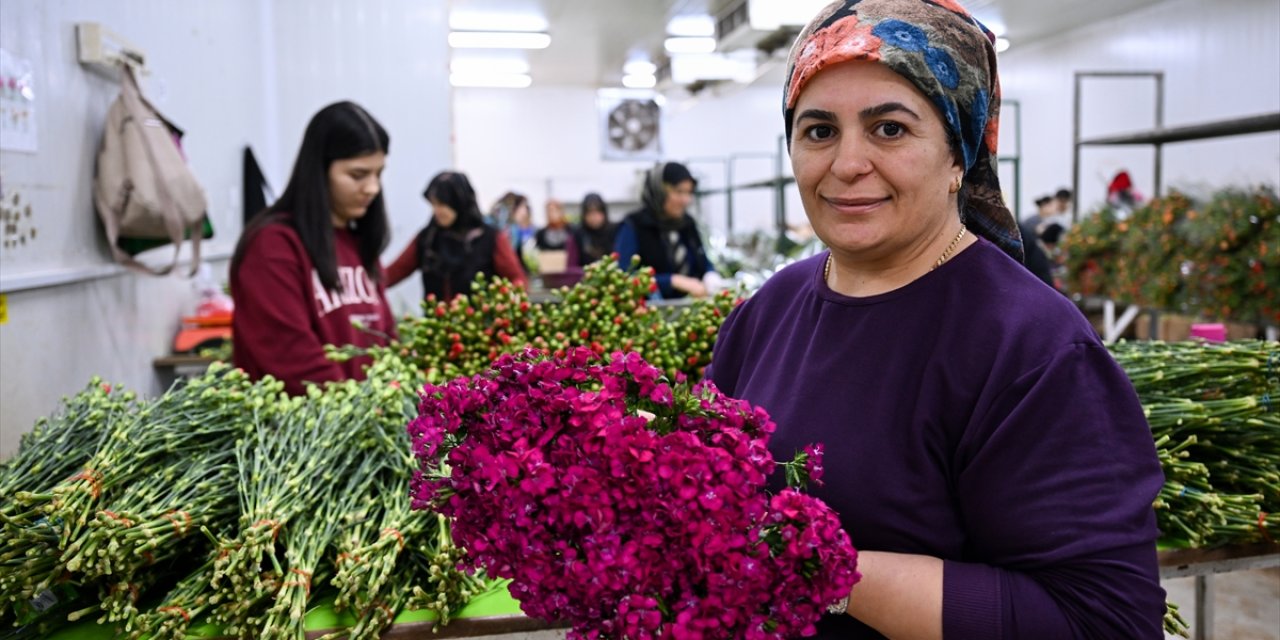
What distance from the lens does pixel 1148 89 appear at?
10.5 metres

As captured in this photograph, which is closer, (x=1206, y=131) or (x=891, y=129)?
(x=891, y=129)

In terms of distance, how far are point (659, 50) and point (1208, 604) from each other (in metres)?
11.3

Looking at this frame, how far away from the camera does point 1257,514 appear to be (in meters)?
1.69

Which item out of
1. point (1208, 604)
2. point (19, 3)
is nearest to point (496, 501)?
point (1208, 604)

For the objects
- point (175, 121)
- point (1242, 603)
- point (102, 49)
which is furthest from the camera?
point (175, 121)

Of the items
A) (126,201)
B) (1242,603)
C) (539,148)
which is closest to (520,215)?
(539,148)

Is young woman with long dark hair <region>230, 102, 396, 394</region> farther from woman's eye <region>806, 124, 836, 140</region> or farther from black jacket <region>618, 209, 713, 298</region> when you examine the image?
black jacket <region>618, 209, 713, 298</region>

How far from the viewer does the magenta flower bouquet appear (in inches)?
34.4

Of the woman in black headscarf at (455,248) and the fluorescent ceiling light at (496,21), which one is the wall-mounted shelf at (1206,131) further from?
the fluorescent ceiling light at (496,21)

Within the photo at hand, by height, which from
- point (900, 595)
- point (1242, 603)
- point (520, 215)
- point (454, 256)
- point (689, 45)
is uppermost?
point (689, 45)

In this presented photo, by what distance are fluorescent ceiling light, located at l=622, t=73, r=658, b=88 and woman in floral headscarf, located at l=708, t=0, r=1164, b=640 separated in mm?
13910

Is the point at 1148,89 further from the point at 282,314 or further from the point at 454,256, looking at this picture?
the point at 282,314

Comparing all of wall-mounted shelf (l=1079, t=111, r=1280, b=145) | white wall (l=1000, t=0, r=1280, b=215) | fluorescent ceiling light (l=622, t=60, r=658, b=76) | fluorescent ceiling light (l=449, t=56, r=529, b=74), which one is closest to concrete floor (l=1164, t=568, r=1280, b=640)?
wall-mounted shelf (l=1079, t=111, r=1280, b=145)

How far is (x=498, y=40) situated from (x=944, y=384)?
1163 cm
